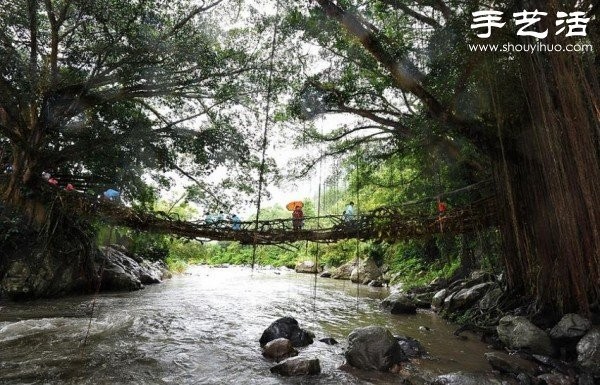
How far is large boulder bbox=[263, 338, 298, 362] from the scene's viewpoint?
167 inches

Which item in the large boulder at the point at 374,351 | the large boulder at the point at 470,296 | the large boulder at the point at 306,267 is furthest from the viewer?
the large boulder at the point at 306,267

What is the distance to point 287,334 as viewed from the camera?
4859 mm

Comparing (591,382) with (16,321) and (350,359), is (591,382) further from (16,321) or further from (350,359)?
(16,321)

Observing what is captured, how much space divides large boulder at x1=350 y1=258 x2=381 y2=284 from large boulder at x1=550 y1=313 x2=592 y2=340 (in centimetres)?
908

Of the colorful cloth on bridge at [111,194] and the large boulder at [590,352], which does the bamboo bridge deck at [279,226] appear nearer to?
the colorful cloth on bridge at [111,194]

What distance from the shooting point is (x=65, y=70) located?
6.03m

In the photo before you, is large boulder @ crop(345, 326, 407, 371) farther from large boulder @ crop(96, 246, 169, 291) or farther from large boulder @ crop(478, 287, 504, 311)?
large boulder @ crop(96, 246, 169, 291)

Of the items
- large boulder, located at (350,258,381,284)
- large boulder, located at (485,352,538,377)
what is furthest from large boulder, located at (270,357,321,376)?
large boulder, located at (350,258,381,284)

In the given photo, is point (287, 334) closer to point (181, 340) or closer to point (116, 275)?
point (181, 340)

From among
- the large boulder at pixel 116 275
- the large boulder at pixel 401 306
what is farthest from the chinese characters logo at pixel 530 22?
the large boulder at pixel 116 275

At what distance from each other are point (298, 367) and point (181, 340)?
6.81 feet

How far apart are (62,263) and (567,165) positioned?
32.6 feet

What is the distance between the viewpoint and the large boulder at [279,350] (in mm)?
4242

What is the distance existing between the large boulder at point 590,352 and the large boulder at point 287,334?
304 centimetres
